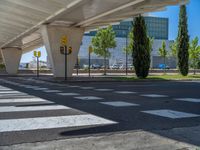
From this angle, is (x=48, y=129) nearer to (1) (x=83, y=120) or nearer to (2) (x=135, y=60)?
(1) (x=83, y=120)

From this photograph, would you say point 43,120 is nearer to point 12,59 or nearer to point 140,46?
point 140,46

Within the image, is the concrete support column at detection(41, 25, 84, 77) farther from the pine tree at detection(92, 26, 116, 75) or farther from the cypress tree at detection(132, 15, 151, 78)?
the pine tree at detection(92, 26, 116, 75)

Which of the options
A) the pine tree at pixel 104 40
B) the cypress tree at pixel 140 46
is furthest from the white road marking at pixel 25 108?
the pine tree at pixel 104 40

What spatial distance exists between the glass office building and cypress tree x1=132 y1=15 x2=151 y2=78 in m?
83.5

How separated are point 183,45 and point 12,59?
2661 cm

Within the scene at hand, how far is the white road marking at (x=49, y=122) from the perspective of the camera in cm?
676

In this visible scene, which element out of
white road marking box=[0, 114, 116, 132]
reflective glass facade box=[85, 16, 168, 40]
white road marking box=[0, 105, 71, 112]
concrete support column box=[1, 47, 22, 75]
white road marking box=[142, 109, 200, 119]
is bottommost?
white road marking box=[142, 109, 200, 119]

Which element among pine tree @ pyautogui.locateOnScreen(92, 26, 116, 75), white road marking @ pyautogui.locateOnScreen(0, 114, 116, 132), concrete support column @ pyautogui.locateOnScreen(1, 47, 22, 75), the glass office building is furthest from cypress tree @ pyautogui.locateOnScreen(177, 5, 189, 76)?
the glass office building

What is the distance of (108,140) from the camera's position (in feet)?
18.9

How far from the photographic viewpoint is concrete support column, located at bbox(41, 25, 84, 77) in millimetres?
28797

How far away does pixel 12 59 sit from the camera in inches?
2053

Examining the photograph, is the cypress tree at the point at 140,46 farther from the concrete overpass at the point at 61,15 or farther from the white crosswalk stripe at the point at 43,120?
the white crosswalk stripe at the point at 43,120

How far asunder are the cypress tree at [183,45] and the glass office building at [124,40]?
77232mm

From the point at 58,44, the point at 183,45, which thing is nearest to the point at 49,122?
the point at 58,44
